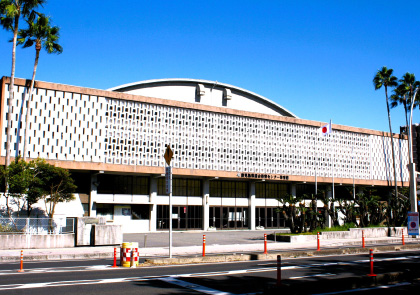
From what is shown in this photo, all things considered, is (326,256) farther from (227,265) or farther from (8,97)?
(8,97)

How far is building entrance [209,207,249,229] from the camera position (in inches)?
1875

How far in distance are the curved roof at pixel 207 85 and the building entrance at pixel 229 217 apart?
13617mm

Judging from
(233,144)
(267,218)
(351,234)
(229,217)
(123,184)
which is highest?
(233,144)

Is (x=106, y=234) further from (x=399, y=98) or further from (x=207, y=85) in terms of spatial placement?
(x=399, y=98)

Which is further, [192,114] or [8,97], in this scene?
[192,114]

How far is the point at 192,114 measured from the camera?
4544cm

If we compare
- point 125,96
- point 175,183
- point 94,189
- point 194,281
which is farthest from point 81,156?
point 194,281

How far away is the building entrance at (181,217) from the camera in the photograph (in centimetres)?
4453

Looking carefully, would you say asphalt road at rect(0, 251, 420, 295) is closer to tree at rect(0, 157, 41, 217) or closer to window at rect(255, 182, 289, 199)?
tree at rect(0, 157, 41, 217)

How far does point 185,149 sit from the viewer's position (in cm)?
4438

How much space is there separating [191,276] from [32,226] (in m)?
14.3

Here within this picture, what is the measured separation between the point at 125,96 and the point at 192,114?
7479mm

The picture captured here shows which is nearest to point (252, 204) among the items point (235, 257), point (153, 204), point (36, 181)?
point (153, 204)

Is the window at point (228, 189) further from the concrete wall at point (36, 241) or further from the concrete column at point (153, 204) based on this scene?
the concrete wall at point (36, 241)
